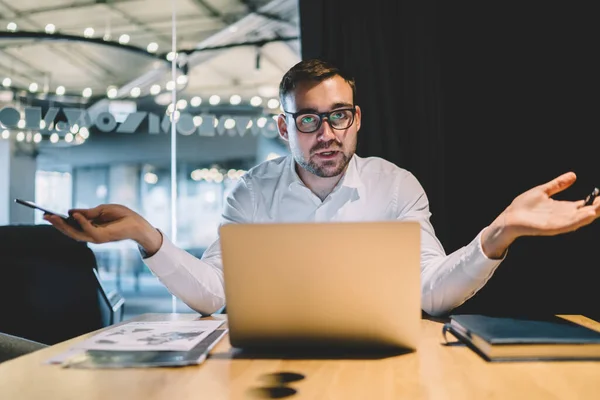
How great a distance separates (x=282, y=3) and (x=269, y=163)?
2486 millimetres

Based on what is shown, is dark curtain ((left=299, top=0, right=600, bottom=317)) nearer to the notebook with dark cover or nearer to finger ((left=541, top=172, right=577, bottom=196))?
finger ((left=541, top=172, right=577, bottom=196))

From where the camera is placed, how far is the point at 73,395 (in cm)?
72

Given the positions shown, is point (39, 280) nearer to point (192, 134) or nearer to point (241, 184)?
point (241, 184)

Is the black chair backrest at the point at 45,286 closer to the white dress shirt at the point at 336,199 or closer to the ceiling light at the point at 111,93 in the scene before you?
the white dress shirt at the point at 336,199

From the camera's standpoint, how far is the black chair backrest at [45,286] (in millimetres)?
2010

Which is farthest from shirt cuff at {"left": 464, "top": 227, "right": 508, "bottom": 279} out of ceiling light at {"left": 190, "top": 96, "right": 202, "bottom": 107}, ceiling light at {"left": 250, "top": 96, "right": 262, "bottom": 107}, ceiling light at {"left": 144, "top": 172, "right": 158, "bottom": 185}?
ceiling light at {"left": 144, "top": 172, "right": 158, "bottom": 185}

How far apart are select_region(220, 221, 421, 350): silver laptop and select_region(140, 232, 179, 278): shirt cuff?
0.51m

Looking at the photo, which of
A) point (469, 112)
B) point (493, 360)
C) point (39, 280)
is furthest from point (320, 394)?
point (469, 112)

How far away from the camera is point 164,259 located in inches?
53.0

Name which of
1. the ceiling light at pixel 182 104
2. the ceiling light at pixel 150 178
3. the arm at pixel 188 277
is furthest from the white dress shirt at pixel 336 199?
the ceiling light at pixel 150 178

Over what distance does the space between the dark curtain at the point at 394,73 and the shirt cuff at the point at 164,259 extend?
5.03 ft

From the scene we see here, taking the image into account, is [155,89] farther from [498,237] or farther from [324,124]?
[498,237]

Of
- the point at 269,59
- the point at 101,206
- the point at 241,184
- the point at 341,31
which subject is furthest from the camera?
the point at 269,59

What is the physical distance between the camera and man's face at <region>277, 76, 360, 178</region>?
179 cm
